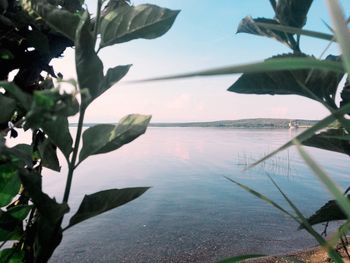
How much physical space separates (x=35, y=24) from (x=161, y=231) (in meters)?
15.0

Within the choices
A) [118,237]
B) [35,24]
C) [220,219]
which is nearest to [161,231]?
[118,237]

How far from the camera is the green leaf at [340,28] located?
425 millimetres

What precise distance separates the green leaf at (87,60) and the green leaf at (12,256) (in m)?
0.42

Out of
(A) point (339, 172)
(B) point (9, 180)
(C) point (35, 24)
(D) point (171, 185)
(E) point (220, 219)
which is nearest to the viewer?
(B) point (9, 180)

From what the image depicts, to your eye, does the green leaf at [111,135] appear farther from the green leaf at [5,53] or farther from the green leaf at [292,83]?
the green leaf at [5,53]

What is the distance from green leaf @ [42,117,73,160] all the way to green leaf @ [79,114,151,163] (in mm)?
31

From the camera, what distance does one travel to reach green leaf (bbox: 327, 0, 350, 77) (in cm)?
43

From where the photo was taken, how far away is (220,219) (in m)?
17.5

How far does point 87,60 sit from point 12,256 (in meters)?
0.50

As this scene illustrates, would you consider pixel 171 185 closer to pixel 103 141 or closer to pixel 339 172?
pixel 339 172

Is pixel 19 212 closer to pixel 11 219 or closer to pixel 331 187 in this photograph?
pixel 11 219

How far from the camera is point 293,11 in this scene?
914 mm

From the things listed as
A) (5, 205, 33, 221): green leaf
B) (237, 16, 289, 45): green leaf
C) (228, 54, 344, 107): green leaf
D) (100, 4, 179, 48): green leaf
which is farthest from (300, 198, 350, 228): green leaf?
(5, 205, 33, 221): green leaf

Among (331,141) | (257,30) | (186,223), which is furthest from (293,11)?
(186,223)
